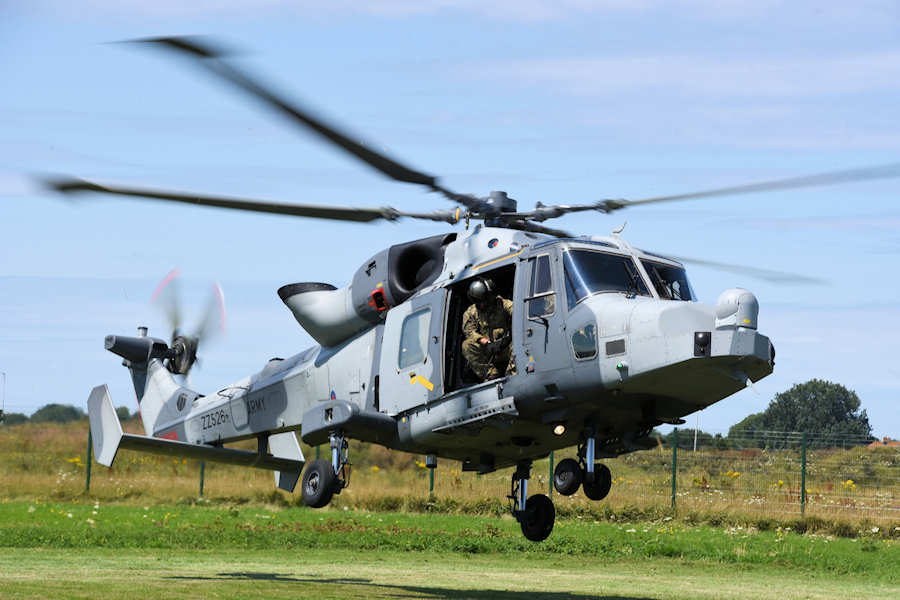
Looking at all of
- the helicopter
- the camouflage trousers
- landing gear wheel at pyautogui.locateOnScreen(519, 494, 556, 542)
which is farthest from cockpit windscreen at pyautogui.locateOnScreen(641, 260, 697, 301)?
landing gear wheel at pyautogui.locateOnScreen(519, 494, 556, 542)

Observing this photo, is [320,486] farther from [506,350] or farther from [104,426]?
[104,426]

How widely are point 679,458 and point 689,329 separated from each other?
19947 millimetres

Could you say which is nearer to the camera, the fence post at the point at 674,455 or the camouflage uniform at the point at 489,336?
the camouflage uniform at the point at 489,336

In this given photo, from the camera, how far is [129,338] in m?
21.6

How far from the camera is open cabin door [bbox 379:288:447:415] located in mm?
14617

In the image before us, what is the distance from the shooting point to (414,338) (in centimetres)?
1506

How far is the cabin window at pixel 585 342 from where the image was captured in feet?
41.8

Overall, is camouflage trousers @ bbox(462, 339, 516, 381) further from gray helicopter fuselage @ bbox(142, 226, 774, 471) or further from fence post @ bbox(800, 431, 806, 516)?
fence post @ bbox(800, 431, 806, 516)

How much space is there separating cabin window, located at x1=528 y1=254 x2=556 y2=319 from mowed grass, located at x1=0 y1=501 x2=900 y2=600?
4.97 metres

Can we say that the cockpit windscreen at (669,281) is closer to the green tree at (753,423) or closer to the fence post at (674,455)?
the fence post at (674,455)

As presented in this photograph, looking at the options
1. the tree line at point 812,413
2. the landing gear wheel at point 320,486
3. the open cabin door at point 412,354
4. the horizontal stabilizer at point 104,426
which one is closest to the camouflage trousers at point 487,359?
the open cabin door at point 412,354

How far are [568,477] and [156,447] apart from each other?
775cm

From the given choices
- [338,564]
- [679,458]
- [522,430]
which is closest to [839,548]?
[679,458]

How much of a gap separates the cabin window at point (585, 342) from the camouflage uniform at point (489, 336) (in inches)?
52.0
